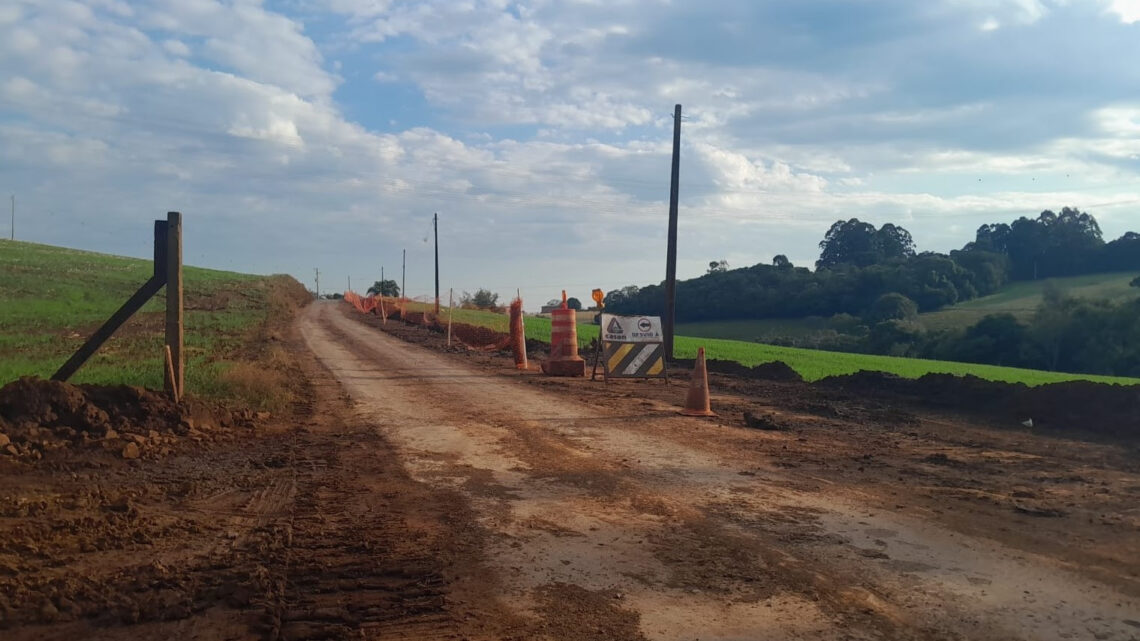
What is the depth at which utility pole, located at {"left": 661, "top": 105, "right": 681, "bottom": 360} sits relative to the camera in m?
23.5

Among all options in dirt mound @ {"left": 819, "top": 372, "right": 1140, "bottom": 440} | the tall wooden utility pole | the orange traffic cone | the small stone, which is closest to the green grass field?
dirt mound @ {"left": 819, "top": 372, "right": 1140, "bottom": 440}

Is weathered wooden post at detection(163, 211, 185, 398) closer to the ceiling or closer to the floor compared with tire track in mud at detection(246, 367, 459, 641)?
closer to the ceiling

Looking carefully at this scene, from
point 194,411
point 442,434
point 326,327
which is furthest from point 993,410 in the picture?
point 326,327

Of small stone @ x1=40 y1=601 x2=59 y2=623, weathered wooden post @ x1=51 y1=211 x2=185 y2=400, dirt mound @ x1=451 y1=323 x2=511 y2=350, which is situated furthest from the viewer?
dirt mound @ x1=451 y1=323 x2=511 y2=350

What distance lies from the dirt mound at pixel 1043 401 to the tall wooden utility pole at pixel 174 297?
1196 cm

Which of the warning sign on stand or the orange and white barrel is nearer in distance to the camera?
the warning sign on stand

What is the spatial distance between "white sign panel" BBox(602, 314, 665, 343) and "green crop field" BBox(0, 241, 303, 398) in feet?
22.9

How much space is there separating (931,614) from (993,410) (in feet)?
34.5

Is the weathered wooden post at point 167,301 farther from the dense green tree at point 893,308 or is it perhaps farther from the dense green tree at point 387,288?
the dense green tree at point 387,288

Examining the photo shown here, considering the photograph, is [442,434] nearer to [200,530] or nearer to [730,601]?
[200,530]

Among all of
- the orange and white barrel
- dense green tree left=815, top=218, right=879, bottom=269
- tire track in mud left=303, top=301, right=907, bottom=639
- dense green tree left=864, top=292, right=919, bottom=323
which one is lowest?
tire track in mud left=303, top=301, right=907, bottom=639

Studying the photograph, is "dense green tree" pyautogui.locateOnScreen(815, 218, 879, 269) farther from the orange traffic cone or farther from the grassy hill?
the orange traffic cone

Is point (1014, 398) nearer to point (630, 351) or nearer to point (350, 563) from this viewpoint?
point (630, 351)

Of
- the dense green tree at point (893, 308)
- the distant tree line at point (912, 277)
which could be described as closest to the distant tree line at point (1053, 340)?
the dense green tree at point (893, 308)
